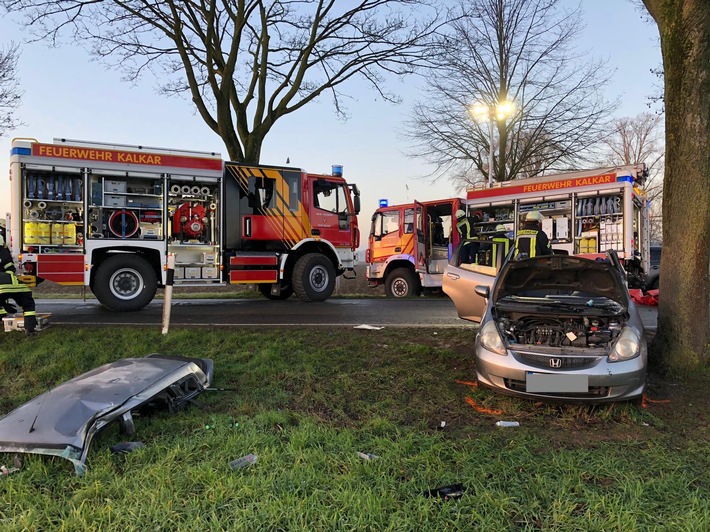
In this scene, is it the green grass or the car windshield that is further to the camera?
the car windshield

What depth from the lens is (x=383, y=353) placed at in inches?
233

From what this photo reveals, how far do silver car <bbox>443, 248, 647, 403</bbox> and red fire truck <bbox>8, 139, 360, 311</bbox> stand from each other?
641cm

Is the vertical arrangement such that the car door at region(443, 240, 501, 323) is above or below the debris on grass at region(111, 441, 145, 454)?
above

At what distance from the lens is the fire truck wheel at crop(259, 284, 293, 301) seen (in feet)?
39.6

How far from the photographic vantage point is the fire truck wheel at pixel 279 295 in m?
12.1

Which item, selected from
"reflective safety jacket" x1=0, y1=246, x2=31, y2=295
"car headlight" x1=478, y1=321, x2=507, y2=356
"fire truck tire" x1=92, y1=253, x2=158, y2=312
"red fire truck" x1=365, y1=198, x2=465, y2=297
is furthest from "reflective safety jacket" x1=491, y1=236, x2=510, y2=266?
"reflective safety jacket" x1=0, y1=246, x2=31, y2=295

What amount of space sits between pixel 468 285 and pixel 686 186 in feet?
8.36

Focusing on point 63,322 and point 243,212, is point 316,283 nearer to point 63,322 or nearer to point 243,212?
point 243,212

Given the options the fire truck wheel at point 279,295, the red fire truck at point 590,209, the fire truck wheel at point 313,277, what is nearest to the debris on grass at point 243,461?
the fire truck wheel at point 313,277

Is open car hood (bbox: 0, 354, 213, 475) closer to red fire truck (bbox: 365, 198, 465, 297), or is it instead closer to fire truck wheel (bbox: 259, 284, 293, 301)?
fire truck wheel (bbox: 259, 284, 293, 301)

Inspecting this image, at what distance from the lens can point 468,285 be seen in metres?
6.33

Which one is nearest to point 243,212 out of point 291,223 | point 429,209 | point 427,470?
point 291,223

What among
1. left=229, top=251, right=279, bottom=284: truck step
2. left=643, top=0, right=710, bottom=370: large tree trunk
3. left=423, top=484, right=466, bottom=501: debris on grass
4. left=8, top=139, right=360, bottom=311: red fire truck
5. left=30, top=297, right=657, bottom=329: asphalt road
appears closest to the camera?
left=423, top=484, right=466, bottom=501: debris on grass

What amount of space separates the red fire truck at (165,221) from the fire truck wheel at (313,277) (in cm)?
2
